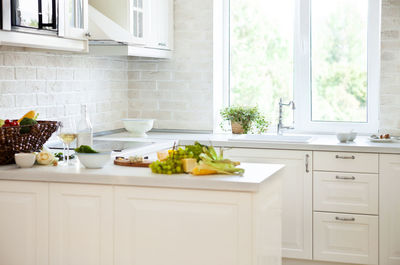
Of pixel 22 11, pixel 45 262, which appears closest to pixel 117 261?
pixel 45 262

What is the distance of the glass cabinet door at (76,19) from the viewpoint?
3.53 metres

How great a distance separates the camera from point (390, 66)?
185 inches

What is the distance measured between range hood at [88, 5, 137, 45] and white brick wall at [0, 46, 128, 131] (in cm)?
32

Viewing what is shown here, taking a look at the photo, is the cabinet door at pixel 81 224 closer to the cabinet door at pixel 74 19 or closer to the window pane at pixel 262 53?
the cabinet door at pixel 74 19

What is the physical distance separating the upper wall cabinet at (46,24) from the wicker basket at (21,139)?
42 centimetres

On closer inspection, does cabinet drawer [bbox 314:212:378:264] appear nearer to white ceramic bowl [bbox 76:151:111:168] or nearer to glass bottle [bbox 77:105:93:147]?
glass bottle [bbox 77:105:93:147]

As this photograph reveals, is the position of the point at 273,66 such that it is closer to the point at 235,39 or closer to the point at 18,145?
the point at 235,39

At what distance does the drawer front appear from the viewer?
4289mm

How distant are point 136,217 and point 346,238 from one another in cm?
199

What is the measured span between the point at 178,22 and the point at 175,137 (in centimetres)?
104

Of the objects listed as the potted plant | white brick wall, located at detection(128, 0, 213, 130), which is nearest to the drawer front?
the potted plant

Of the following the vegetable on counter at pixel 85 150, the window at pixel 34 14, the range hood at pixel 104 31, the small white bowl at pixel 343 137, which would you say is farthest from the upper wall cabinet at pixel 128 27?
the small white bowl at pixel 343 137

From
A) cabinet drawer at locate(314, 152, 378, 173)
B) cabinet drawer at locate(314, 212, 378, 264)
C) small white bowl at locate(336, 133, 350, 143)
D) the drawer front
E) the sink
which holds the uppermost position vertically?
small white bowl at locate(336, 133, 350, 143)

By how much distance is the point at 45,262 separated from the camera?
302 cm
